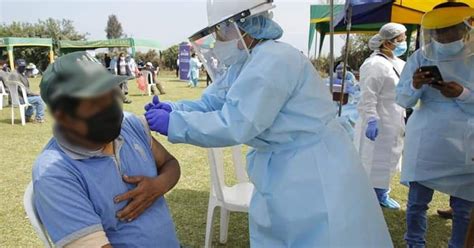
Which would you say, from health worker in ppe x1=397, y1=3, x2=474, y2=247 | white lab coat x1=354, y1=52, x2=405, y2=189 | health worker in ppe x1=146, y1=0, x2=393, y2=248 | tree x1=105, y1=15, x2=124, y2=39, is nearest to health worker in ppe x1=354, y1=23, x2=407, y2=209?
white lab coat x1=354, y1=52, x2=405, y2=189

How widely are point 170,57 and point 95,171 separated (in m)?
37.5

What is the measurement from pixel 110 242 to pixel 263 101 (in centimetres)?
65

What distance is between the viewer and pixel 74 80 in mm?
1053

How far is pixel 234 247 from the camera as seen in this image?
2.97m

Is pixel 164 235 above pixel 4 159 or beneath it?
above

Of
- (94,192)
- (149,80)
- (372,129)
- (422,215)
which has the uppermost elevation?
(94,192)

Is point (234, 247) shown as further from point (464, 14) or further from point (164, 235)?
point (464, 14)

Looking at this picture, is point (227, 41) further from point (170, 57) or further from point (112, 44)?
point (170, 57)

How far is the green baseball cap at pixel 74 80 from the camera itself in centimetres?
105

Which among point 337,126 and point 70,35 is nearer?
point 337,126

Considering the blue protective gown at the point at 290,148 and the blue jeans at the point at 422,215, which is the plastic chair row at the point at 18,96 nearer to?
the blue jeans at the point at 422,215

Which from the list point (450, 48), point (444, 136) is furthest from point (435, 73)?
point (444, 136)

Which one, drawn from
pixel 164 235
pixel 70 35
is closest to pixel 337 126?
pixel 164 235

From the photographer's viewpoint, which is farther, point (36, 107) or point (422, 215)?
point (36, 107)
